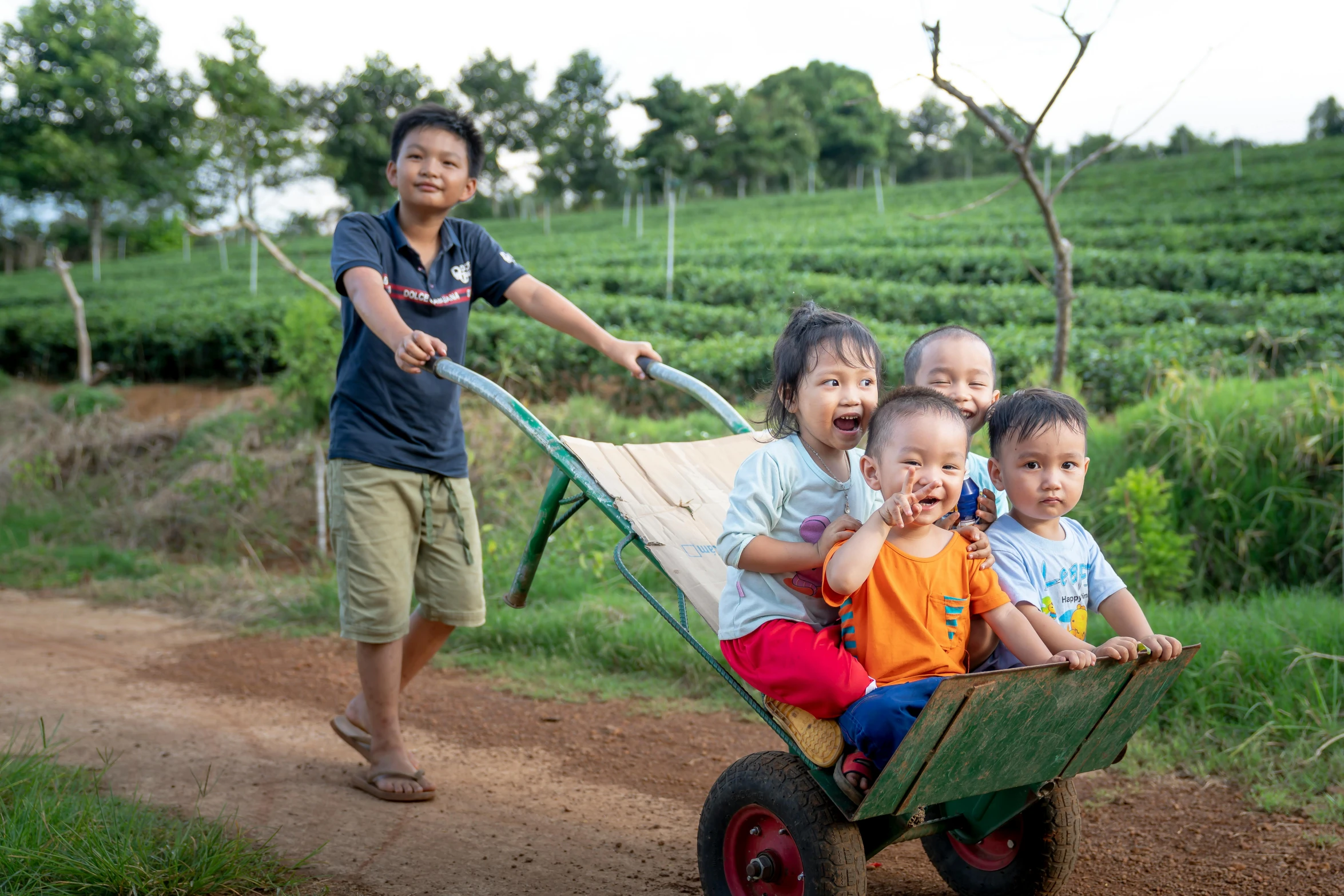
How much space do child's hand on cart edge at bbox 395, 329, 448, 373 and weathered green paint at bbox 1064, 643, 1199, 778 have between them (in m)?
1.87

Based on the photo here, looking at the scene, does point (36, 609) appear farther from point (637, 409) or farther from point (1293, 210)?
point (1293, 210)

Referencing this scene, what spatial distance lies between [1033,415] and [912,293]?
34.4 ft

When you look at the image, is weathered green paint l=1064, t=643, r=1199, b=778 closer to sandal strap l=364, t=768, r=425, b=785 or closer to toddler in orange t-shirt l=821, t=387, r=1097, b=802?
toddler in orange t-shirt l=821, t=387, r=1097, b=802

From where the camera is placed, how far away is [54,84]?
27.3 m

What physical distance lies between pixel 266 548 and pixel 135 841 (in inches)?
176

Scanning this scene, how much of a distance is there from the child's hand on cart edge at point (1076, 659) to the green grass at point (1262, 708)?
5.47ft

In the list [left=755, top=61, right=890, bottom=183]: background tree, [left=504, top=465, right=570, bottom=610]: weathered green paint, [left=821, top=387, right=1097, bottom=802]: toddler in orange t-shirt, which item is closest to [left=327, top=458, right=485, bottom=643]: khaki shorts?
[left=504, top=465, right=570, bottom=610]: weathered green paint

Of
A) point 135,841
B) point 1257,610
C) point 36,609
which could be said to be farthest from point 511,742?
point 36,609

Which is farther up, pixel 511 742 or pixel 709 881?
pixel 709 881

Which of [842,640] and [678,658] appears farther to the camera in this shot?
[678,658]

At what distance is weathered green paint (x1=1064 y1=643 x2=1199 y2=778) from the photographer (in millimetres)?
2037

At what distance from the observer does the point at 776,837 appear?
2193 millimetres

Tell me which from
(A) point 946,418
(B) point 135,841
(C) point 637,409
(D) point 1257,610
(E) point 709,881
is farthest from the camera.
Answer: (C) point 637,409

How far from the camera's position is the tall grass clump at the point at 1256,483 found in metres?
4.73
